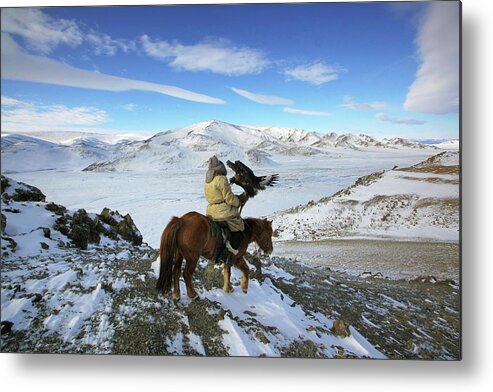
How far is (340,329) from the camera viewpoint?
314cm

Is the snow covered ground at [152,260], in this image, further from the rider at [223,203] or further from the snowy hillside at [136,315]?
the rider at [223,203]

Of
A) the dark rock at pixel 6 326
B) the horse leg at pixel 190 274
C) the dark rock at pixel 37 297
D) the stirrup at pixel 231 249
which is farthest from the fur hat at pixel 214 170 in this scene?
the dark rock at pixel 6 326

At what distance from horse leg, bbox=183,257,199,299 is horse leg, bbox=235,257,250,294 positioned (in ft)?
1.20

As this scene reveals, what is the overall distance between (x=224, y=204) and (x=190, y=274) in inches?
24.3

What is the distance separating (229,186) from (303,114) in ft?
3.29

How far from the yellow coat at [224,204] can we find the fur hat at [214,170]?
3cm

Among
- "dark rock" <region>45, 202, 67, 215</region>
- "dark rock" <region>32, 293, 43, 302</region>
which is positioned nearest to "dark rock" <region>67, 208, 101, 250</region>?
"dark rock" <region>45, 202, 67, 215</region>

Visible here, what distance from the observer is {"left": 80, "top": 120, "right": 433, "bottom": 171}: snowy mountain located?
3395mm

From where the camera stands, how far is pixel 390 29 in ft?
10.8

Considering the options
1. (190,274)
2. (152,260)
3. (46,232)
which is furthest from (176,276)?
(46,232)

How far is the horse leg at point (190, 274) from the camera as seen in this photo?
311 centimetres

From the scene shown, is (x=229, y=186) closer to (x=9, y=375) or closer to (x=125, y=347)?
(x=125, y=347)

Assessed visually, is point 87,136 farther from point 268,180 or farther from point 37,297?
point 268,180

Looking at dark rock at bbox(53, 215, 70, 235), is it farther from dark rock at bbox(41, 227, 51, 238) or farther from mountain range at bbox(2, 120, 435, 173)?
mountain range at bbox(2, 120, 435, 173)
